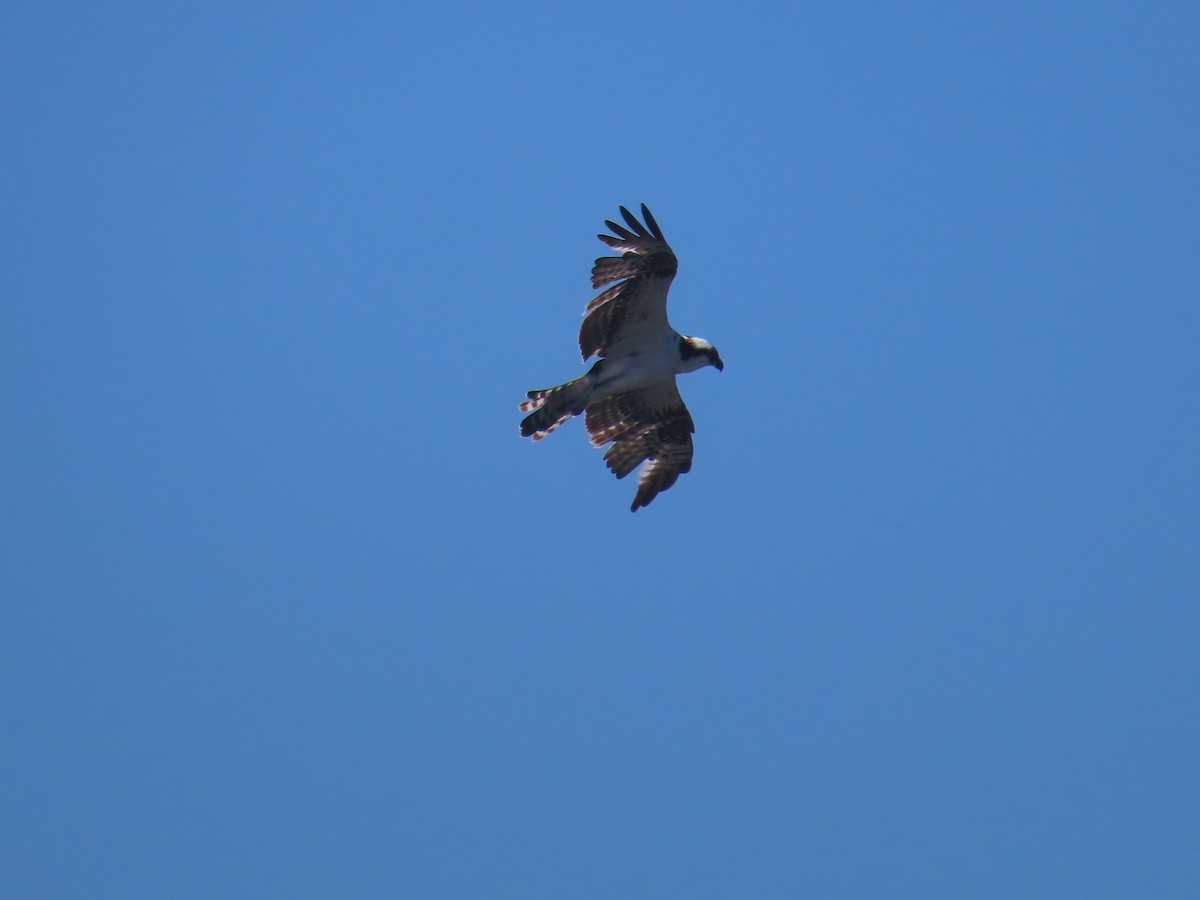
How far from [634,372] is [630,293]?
104 cm

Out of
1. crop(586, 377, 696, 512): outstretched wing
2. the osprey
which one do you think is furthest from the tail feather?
crop(586, 377, 696, 512): outstretched wing

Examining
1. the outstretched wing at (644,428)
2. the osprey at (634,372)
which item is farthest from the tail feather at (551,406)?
the outstretched wing at (644,428)

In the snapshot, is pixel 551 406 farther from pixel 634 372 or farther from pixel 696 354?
pixel 696 354

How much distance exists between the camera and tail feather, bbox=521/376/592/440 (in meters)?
19.3

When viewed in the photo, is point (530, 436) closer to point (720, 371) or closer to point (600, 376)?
point (600, 376)

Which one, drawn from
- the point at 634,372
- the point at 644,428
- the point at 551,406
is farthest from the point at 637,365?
the point at 551,406

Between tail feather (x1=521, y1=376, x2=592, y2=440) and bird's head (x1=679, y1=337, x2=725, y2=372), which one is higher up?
bird's head (x1=679, y1=337, x2=725, y2=372)

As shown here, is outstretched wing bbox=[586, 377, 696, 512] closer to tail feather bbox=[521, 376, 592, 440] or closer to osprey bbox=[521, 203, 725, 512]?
osprey bbox=[521, 203, 725, 512]

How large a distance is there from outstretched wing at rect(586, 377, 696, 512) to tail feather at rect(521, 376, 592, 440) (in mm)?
615

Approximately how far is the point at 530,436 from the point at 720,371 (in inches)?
99.0

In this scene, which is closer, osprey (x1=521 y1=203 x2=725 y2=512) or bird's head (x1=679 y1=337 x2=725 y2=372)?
osprey (x1=521 y1=203 x2=725 y2=512)

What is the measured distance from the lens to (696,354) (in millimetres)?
19812

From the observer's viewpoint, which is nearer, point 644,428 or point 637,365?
point 637,365

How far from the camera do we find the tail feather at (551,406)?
19.3 m
